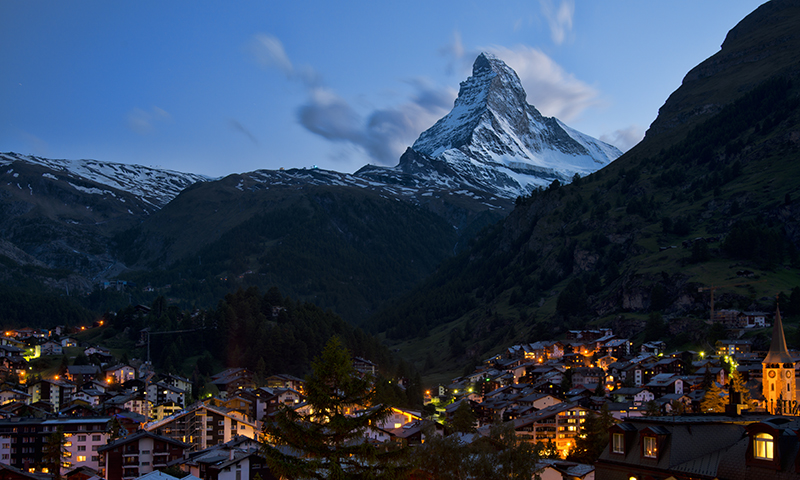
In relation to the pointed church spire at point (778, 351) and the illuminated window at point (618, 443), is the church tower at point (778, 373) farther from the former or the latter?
the illuminated window at point (618, 443)

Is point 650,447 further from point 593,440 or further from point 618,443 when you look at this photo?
point 593,440

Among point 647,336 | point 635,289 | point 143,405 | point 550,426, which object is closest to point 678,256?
point 635,289

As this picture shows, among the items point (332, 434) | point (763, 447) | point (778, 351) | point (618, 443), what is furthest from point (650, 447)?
point (778, 351)

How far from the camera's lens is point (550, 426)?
103 metres

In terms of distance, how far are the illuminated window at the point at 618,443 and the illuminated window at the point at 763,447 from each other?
697cm

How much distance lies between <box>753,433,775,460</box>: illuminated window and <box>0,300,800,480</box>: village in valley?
0.05 meters

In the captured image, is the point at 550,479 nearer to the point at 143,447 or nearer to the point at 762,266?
the point at 143,447

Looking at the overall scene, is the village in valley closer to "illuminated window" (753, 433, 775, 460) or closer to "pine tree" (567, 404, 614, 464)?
"illuminated window" (753, 433, 775, 460)

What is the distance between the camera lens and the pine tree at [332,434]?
26.7 meters

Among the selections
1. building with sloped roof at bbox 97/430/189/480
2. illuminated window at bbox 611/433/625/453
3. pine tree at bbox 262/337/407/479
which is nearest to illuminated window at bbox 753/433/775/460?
illuminated window at bbox 611/433/625/453

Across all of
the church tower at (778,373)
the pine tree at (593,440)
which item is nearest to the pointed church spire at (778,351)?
the church tower at (778,373)

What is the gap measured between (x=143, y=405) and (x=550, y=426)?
6935cm

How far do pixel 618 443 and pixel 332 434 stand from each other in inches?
612

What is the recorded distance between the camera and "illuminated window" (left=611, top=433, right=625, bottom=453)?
1369 inches
